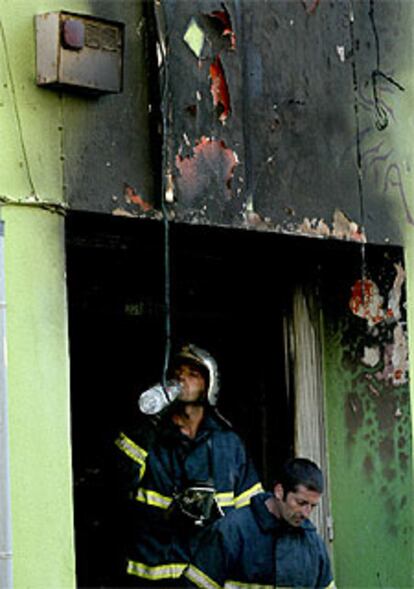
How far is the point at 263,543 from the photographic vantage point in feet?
25.3

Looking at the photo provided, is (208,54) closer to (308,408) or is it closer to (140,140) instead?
(140,140)

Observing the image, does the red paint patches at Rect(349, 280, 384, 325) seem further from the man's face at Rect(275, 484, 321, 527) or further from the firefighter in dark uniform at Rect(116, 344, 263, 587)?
the man's face at Rect(275, 484, 321, 527)

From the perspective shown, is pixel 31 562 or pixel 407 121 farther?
pixel 407 121

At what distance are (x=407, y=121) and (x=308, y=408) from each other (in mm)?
1965

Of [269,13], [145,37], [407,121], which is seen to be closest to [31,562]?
[145,37]

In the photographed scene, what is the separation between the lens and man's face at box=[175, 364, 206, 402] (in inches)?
332

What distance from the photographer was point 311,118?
8.59m

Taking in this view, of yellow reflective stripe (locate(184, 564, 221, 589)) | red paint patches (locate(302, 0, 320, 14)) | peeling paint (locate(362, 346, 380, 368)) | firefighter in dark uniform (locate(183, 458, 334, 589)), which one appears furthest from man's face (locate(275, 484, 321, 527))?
red paint patches (locate(302, 0, 320, 14))

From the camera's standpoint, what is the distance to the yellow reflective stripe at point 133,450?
326 inches

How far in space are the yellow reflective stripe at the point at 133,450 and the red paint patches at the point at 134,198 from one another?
1.56 meters

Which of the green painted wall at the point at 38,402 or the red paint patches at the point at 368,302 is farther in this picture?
the red paint patches at the point at 368,302

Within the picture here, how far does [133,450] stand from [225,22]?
2.47 metres

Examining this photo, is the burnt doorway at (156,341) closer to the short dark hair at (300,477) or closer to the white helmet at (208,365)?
the white helmet at (208,365)

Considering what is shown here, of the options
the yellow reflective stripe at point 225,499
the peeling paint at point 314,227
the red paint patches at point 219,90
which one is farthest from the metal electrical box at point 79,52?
the yellow reflective stripe at point 225,499
